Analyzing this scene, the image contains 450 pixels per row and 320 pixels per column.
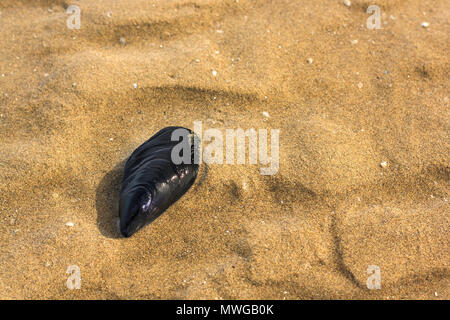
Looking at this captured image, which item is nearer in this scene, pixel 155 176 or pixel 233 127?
pixel 155 176

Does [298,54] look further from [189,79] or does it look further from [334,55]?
[189,79]
